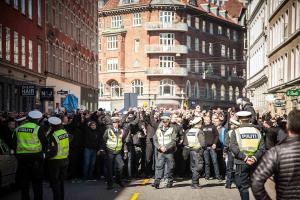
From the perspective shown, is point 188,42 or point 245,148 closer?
point 245,148

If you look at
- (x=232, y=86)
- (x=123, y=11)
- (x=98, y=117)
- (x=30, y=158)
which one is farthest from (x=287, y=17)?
(x=232, y=86)

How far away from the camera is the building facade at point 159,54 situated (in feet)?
221

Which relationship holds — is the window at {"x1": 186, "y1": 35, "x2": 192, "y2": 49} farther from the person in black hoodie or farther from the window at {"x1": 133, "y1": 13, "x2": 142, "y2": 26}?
the person in black hoodie

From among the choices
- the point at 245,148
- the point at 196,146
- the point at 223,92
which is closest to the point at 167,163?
the point at 196,146

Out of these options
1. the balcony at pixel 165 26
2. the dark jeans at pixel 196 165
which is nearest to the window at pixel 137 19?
the balcony at pixel 165 26

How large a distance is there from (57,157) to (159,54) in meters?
58.2

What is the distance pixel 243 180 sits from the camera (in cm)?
912

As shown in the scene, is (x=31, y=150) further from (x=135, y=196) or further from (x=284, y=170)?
(x=284, y=170)

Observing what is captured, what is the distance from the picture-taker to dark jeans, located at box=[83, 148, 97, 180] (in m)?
Result: 14.6

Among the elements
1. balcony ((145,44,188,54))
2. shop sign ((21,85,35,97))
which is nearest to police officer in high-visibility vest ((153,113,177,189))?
shop sign ((21,85,35,97))

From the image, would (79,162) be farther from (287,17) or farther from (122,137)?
(287,17)

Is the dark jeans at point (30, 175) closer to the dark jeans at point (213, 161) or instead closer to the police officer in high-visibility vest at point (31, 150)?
the police officer in high-visibility vest at point (31, 150)

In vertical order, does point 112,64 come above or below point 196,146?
above

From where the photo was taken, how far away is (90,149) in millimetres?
14680
